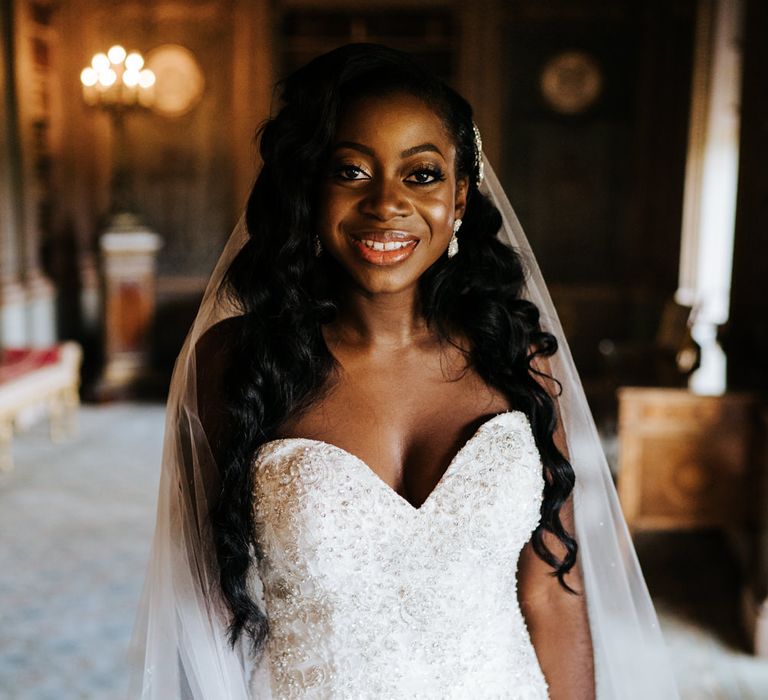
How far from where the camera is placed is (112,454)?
609 centimetres

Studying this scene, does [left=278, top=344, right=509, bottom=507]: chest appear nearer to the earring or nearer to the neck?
the neck

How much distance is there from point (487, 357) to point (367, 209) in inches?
15.5

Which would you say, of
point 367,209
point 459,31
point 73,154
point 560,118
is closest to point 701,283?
point 560,118

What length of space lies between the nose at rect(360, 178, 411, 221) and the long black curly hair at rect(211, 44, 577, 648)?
0.33 ft

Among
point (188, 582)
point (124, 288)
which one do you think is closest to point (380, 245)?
point (188, 582)

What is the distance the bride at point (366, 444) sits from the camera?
1.35 m

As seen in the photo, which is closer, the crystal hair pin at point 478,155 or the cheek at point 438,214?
the cheek at point 438,214

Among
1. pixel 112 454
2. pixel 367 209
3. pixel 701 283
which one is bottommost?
pixel 112 454

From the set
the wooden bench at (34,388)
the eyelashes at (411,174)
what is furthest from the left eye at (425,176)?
the wooden bench at (34,388)

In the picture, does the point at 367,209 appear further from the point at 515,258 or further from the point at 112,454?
the point at 112,454

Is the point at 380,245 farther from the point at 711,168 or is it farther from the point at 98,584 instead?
the point at 711,168

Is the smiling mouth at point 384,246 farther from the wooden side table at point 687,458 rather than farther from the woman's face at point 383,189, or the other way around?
the wooden side table at point 687,458

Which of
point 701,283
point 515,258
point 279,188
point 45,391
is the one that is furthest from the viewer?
point 701,283

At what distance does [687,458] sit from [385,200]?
2938 mm
